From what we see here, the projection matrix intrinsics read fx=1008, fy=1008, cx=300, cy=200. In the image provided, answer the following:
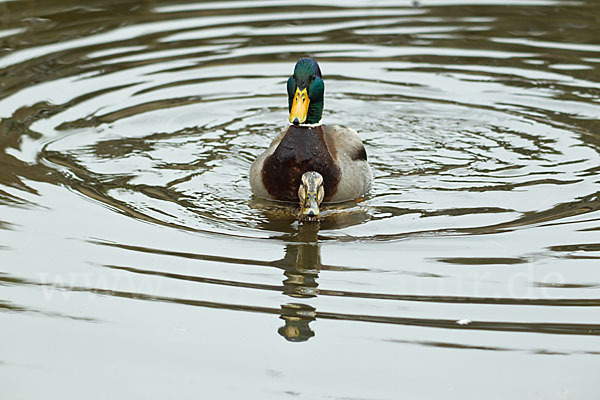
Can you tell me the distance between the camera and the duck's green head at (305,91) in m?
7.46

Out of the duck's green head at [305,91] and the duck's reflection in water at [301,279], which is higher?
the duck's green head at [305,91]

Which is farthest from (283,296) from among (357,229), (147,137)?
(147,137)

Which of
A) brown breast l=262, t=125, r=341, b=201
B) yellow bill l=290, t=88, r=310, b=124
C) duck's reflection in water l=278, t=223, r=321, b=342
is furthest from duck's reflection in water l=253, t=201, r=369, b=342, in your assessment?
yellow bill l=290, t=88, r=310, b=124

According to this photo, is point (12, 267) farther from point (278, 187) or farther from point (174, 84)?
point (174, 84)

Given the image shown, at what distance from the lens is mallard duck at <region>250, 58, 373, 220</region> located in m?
7.36

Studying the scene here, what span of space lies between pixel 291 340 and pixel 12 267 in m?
1.98

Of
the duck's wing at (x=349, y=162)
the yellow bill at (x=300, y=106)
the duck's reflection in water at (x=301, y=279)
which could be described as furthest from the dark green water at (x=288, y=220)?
the yellow bill at (x=300, y=106)

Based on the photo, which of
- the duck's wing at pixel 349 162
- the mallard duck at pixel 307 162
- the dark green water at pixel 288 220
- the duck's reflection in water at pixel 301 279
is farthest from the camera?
the duck's wing at pixel 349 162

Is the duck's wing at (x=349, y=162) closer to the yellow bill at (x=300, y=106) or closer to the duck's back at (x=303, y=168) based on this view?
the duck's back at (x=303, y=168)

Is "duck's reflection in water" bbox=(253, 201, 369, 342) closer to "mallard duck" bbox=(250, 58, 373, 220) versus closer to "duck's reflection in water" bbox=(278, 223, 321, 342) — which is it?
"duck's reflection in water" bbox=(278, 223, 321, 342)

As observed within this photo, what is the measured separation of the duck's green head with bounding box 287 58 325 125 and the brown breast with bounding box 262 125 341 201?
0.13 metres

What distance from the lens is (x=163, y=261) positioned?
6152 mm

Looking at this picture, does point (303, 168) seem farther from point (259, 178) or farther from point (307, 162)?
point (259, 178)

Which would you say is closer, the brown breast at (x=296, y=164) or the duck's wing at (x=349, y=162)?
the brown breast at (x=296, y=164)
